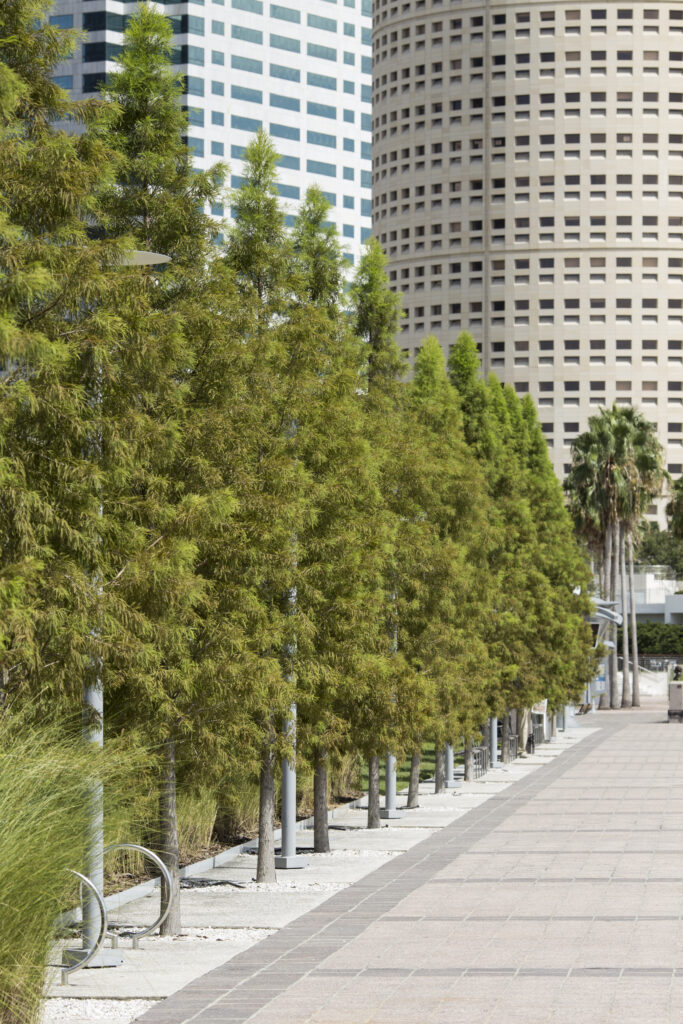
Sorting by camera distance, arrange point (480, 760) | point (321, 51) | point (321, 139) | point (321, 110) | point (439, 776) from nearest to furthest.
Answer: point (439, 776) → point (480, 760) → point (321, 139) → point (321, 110) → point (321, 51)

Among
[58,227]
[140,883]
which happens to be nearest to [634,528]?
[140,883]

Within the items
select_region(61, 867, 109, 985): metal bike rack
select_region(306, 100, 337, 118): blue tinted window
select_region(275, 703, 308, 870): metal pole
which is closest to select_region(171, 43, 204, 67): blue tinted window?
select_region(306, 100, 337, 118): blue tinted window

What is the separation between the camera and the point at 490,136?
15250 centimetres

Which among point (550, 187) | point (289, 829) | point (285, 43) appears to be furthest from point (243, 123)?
point (289, 829)

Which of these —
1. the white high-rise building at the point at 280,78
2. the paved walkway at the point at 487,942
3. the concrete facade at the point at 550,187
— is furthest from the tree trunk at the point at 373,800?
the concrete facade at the point at 550,187

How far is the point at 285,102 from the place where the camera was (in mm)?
128875

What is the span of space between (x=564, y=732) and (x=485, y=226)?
343 ft

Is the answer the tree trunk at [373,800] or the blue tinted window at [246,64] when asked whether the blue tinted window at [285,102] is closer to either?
the blue tinted window at [246,64]

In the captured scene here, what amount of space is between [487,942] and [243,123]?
116378 mm

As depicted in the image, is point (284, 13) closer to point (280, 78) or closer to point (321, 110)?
point (280, 78)

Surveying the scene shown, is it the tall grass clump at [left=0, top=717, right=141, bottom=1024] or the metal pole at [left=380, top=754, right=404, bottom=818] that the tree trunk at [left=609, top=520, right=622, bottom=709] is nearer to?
the metal pole at [left=380, top=754, right=404, bottom=818]

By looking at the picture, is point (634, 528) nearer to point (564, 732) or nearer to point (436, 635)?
point (564, 732)

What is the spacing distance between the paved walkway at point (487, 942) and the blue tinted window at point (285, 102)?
4310 inches

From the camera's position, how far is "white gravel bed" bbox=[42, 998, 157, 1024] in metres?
10.8
